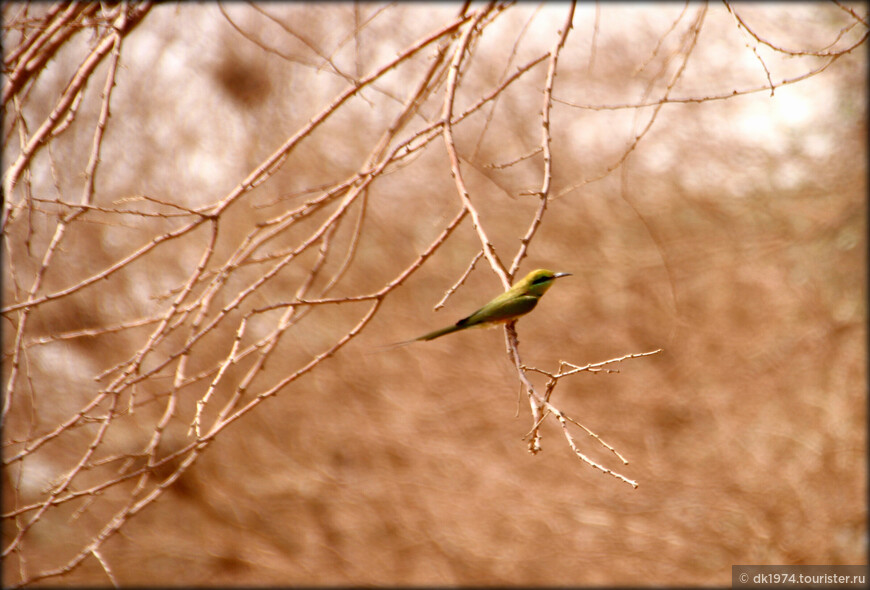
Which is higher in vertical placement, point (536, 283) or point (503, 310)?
point (536, 283)

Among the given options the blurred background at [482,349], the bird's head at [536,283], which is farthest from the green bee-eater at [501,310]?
the blurred background at [482,349]

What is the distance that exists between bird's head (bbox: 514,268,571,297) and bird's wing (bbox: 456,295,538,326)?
93 millimetres

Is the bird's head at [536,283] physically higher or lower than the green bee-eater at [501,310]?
higher

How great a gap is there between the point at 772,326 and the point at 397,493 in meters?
3.87

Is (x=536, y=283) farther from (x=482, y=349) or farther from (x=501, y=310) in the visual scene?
(x=482, y=349)

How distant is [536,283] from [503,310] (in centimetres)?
41

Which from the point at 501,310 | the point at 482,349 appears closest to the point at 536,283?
the point at 501,310

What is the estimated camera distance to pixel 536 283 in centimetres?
300

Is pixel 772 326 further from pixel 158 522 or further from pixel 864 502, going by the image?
pixel 158 522

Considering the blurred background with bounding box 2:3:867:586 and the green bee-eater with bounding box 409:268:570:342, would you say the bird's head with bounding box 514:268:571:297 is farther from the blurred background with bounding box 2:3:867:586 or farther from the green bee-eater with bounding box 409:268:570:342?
the blurred background with bounding box 2:3:867:586

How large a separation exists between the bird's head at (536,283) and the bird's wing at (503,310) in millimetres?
93

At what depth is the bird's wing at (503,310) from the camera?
2.61 meters

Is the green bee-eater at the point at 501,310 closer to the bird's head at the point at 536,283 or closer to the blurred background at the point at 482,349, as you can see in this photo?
the bird's head at the point at 536,283

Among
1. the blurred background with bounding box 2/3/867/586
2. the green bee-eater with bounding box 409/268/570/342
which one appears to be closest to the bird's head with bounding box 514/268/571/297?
the green bee-eater with bounding box 409/268/570/342
